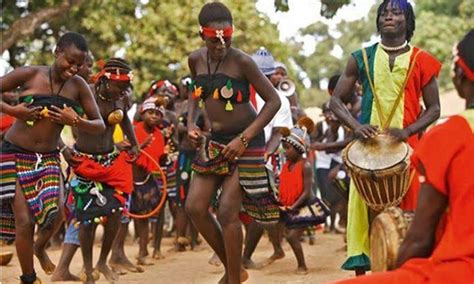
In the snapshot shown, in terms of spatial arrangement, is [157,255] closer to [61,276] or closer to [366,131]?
[61,276]

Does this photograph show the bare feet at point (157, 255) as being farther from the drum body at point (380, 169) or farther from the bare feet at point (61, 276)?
the drum body at point (380, 169)

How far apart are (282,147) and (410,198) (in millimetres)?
Answer: 4589

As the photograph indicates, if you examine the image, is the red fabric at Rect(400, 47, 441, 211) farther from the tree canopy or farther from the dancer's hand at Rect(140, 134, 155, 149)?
the tree canopy

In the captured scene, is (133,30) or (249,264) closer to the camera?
(249,264)

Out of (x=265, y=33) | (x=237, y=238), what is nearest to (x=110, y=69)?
(x=237, y=238)

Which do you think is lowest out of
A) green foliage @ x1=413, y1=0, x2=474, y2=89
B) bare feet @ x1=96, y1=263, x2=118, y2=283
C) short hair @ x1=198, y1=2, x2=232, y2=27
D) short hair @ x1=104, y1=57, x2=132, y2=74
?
bare feet @ x1=96, y1=263, x2=118, y2=283

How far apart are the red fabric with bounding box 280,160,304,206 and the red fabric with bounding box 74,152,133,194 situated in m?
2.17

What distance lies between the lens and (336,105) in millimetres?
6199

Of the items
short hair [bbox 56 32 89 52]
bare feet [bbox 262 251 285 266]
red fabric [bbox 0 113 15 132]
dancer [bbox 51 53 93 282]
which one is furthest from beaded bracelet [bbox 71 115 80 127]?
red fabric [bbox 0 113 15 132]

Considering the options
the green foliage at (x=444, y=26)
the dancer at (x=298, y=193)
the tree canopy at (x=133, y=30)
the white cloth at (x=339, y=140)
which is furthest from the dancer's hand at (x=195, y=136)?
the green foliage at (x=444, y=26)

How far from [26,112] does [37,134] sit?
0.27m

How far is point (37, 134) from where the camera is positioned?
673 cm

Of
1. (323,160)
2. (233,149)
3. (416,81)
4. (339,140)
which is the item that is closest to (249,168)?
(233,149)

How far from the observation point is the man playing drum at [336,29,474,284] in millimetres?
3377
